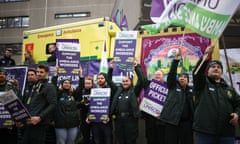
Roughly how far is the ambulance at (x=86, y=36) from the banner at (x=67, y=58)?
150 cm

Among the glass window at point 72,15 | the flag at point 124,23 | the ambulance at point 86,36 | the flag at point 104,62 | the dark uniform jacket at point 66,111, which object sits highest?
the glass window at point 72,15

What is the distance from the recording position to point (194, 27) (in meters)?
5.57

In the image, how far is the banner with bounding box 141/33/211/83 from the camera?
27.6ft

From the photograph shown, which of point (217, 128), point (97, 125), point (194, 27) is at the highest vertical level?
point (194, 27)

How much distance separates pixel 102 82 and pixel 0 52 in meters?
31.7

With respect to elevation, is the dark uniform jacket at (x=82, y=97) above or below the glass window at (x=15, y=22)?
below

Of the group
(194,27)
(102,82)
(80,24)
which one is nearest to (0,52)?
(80,24)

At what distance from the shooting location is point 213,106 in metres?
4.95

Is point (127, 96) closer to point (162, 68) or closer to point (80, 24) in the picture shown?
point (162, 68)

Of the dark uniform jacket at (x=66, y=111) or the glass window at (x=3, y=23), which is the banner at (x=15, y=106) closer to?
the dark uniform jacket at (x=66, y=111)

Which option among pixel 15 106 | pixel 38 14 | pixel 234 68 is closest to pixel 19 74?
pixel 15 106

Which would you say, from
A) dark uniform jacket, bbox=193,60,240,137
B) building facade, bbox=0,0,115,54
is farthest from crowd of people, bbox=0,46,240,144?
building facade, bbox=0,0,115,54

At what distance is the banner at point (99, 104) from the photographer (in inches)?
315

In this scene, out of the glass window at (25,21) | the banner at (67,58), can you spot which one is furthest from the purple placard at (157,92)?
the glass window at (25,21)
